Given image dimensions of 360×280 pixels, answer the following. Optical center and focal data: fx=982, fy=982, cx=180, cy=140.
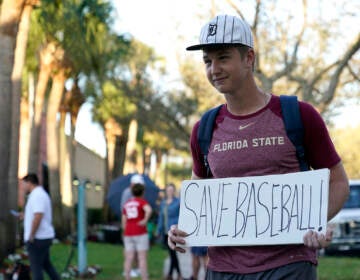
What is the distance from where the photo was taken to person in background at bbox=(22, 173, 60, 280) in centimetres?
1304

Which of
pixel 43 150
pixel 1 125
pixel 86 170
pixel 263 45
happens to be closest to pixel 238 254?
pixel 1 125

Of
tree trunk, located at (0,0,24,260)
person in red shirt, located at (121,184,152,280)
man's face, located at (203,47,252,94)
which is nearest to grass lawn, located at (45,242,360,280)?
tree trunk, located at (0,0,24,260)

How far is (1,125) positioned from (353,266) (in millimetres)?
9314

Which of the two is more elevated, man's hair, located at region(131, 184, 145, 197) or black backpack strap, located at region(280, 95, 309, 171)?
man's hair, located at region(131, 184, 145, 197)

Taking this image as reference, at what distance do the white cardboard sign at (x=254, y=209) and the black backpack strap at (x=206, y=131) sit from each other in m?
0.17

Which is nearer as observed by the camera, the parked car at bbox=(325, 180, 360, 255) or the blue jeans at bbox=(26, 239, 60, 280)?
the blue jeans at bbox=(26, 239, 60, 280)

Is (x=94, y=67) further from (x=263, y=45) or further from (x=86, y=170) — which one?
(x=86, y=170)

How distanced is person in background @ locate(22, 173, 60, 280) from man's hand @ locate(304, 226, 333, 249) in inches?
367

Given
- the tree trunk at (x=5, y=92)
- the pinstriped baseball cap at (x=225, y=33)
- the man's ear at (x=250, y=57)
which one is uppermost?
the tree trunk at (x=5, y=92)

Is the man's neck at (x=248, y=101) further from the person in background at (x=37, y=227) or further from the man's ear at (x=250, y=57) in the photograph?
the person in background at (x=37, y=227)

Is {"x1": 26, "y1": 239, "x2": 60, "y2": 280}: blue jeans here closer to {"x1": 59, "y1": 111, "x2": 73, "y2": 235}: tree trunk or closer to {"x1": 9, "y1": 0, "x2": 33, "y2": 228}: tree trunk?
{"x1": 9, "y1": 0, "x2": 33, "y2": 228}: tree trunk

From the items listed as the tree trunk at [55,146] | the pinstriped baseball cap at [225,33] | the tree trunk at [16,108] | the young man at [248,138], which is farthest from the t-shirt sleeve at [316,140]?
the tree trunk at [55,146]

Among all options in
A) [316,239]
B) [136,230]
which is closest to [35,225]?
[136,230]

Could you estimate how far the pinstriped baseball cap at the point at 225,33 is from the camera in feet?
13.7
